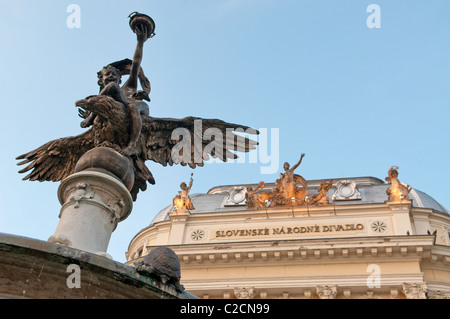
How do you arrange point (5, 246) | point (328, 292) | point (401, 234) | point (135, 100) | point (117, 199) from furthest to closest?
point (401, 234) < point (328, 292) < point (135, 100) < point (117, 199) < point (5, 246)

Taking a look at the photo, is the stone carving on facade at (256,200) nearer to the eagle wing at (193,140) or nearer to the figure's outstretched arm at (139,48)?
the eagle wing at (193,140)

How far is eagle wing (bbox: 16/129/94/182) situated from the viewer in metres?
7.20

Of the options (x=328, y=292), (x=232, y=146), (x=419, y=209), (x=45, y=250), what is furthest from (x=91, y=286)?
(x=419, y=209)

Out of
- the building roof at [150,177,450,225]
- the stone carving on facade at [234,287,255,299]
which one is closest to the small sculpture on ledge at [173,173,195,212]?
the building roof at [150,177,450,225]

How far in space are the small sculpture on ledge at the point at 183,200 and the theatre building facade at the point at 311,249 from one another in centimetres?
41

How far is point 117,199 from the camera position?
595 centimetres

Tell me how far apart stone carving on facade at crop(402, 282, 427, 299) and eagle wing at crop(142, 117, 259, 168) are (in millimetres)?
17660

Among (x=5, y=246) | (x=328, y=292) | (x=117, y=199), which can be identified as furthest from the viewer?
(x=328, y=292)

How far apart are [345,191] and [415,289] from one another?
10.3 m

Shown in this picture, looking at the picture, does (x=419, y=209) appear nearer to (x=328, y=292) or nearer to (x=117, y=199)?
(x=328, y=292)

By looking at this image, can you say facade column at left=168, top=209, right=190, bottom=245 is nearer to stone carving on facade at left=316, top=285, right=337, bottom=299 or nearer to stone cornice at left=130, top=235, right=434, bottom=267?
stone cornice at left=130, top=235, right=434, bottom=267

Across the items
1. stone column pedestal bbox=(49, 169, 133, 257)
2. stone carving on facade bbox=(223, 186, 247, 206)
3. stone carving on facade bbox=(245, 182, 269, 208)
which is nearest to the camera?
stone column pedestal bbox=(49, 169, 133, 257)

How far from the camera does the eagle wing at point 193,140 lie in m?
7.25

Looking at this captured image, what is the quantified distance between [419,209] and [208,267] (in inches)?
500
